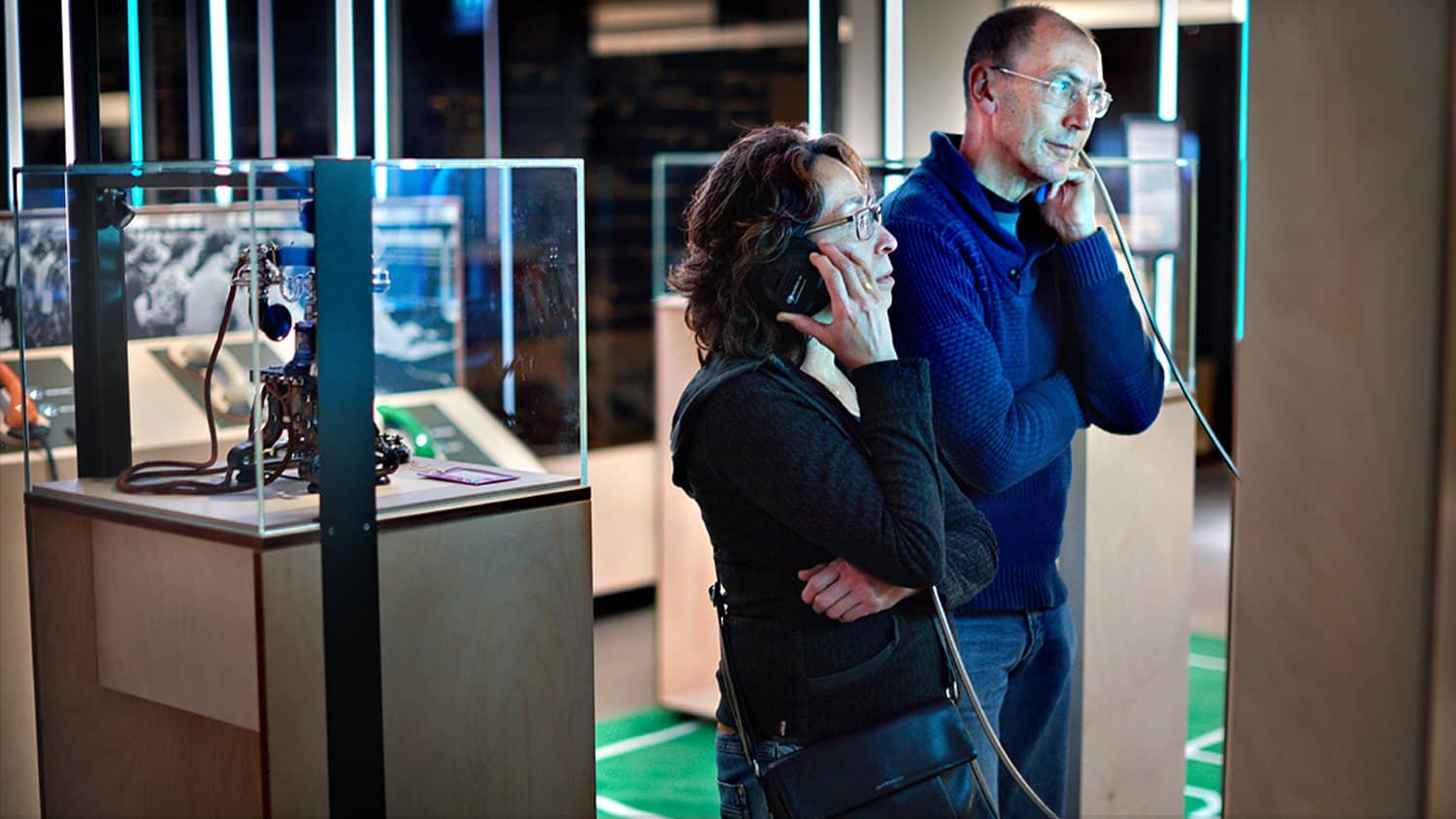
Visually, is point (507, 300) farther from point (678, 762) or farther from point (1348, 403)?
point (678, 762)

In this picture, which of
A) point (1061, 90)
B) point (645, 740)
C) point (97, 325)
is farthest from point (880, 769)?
point (645, 740)

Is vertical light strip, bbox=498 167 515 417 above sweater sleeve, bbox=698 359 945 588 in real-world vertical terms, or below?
above

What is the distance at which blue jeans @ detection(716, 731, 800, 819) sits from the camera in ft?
6.12

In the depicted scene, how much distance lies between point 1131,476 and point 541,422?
153 cm

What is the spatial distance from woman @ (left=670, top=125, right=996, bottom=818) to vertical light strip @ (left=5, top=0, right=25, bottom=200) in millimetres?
1967

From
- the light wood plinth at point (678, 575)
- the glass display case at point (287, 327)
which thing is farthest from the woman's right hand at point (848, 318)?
the light wood plinth at point (678, 575)

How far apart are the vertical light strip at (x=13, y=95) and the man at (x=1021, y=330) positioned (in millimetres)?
1959

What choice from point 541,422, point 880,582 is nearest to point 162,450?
point 541,422

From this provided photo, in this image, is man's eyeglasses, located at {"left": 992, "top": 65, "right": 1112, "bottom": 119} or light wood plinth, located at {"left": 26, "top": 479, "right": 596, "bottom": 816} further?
man's eyeglasses, located at {"left": 992, "top": 65, "right": 1112, "bottom": 119}

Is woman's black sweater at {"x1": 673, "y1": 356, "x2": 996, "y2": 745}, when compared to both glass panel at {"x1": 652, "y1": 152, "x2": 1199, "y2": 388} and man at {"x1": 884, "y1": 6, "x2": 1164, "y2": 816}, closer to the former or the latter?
man at {"x1": 884, "y1": 6, "x2": 1164, "y2": 816}

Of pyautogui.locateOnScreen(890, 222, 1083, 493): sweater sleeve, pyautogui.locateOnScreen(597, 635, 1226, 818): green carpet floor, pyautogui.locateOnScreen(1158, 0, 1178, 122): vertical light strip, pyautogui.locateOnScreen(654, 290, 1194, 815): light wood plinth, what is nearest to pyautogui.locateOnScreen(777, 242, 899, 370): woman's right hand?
pyautogui.locateOnScreen(890, 222, 1083, 493): sweater sleeve

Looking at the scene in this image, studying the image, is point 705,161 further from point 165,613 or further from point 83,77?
point 165,613

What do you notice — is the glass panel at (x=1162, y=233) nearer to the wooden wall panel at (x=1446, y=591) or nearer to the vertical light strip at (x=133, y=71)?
the vertical light strip at (x=133, y=71)

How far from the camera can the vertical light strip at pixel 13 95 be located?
10.7 ft
